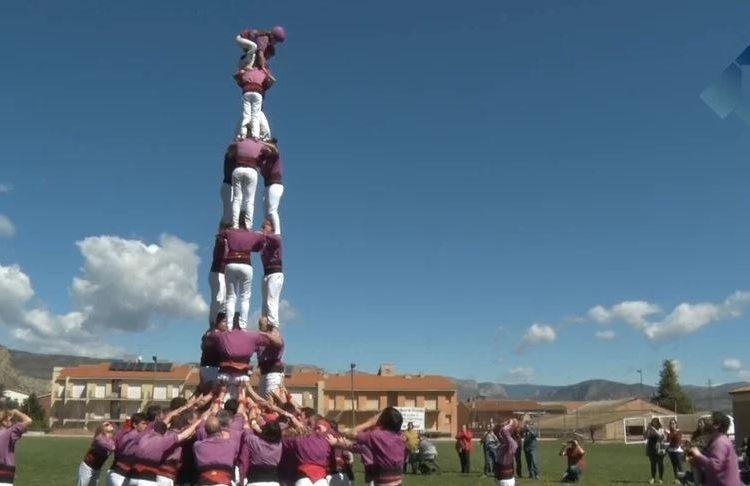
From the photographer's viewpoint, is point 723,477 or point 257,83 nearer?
point 723,477

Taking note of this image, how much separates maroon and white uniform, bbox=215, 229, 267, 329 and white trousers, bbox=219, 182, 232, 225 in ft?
2.65

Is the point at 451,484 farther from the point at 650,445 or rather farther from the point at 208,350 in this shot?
the point at 208,350

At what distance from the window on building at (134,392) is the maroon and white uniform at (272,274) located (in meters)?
79.8

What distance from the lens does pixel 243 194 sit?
53.1 ft

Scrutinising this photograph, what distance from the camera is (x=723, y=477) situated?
9.20 m

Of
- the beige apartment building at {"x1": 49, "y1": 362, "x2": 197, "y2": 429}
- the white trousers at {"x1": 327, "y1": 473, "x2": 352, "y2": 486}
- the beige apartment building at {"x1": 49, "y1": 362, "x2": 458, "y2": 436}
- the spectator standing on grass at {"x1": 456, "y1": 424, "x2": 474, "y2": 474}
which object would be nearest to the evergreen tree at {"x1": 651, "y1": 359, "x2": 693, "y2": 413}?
the beige apartment building at {"x1": 49, "y1": 362, "x2": 458, "y2": 436}

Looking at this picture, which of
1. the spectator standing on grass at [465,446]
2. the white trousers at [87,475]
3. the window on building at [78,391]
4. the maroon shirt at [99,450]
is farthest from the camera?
the window on building at [78,391]

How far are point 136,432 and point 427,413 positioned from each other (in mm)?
80814

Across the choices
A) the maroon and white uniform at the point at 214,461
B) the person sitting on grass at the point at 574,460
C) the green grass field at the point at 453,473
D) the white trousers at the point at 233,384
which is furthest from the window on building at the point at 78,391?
the maroon and white uniform at the point at 214,461

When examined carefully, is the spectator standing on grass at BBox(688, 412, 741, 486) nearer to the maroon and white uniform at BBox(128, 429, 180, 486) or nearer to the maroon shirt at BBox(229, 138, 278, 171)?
the maroon and white uniform at BBox(128, 429, 180, 486)

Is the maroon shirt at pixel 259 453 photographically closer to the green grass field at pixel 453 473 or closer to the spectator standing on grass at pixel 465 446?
the green grass field at pixel 453 473

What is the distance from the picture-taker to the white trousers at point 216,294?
15578 mm

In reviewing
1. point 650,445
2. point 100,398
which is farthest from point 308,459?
point 100,398

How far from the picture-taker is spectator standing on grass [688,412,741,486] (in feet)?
30.2
